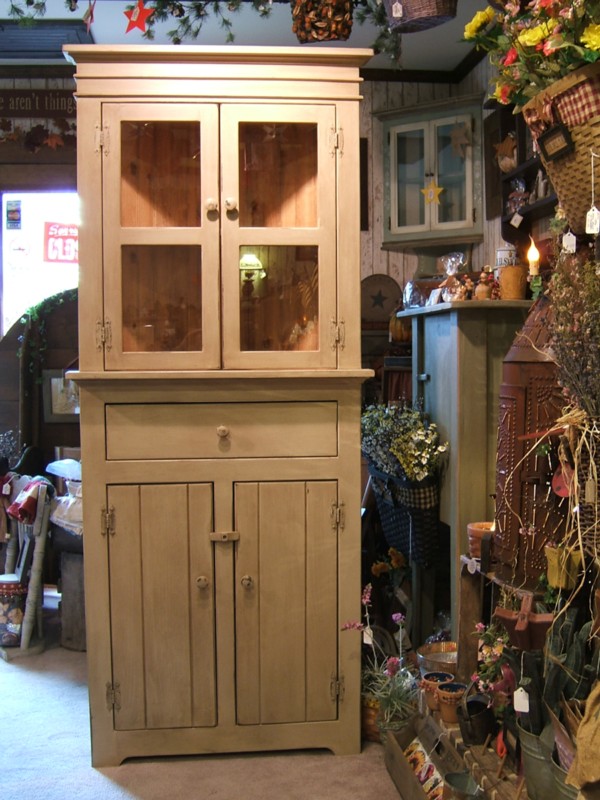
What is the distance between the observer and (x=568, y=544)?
1.92 m

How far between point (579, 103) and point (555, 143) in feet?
0.35

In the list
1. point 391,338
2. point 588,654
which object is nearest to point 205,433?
point 588,654

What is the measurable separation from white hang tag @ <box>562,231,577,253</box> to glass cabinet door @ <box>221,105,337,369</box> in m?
0.89

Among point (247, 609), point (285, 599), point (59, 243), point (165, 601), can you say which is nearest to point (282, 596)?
point (285, 599)

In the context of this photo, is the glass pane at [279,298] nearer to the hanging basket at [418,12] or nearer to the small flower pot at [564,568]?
the hanging basket at [418,12]

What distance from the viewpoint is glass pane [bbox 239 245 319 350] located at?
2.61m

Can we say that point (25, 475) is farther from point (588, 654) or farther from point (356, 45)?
point (588, 654)

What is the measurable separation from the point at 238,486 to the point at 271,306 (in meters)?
0.60

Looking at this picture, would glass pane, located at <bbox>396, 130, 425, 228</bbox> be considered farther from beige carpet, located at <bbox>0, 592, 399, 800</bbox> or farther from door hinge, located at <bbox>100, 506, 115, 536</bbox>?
beige carpet, located at <bbox>0, 592, 399, 800</bbox>

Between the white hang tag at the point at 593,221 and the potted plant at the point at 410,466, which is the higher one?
the white hang tag at the point at 593,221

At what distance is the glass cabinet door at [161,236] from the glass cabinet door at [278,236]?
0.06m

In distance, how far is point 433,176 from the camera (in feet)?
13.9

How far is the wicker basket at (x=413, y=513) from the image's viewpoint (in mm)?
3070

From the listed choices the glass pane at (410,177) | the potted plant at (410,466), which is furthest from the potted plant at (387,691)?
the glass pane at (410,177)
